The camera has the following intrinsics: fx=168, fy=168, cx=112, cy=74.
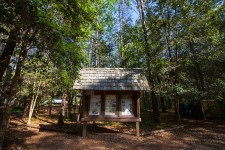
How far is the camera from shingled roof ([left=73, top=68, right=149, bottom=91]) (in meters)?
8.61

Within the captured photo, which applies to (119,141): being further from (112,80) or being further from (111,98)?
(112,80)

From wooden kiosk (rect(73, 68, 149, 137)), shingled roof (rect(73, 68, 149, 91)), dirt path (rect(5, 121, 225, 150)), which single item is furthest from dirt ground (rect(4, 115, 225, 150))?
shingled roof (rect(73, 68, 149, 91))

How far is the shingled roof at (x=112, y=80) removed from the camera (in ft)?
28.2

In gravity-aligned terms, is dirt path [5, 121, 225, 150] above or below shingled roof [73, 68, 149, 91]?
below

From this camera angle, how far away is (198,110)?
47.4ft

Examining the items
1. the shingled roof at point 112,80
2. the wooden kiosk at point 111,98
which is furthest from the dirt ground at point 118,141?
the shingled roof at point 112,80

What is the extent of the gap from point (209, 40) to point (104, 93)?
791cm

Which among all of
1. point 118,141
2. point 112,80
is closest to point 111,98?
point 112,80

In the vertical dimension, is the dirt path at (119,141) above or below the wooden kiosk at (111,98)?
below

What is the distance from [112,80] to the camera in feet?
29.9

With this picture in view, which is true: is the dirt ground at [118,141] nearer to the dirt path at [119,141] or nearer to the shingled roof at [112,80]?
the dirt path at [119,141]

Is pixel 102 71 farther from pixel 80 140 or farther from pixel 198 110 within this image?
pixel 198 110

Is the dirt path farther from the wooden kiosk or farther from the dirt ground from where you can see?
the wooden kiosk

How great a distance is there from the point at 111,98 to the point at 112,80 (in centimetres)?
97
